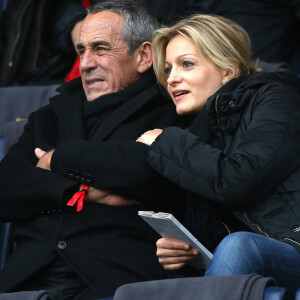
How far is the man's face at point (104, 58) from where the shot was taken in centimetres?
386

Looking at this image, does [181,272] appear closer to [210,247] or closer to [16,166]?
[210,247]

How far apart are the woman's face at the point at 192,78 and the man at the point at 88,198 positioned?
21 centimetres

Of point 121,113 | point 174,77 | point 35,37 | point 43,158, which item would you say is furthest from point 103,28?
point 35,37

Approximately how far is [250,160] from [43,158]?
3.28 feet

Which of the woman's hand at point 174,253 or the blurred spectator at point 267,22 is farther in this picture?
the blurred spectator at point 267,22

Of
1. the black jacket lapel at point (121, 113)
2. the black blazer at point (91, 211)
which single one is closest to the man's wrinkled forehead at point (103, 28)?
the black jacket lapel at point (121, 113)

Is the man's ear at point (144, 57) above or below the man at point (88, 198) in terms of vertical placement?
above

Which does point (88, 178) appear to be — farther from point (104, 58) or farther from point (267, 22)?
point (267, 22)

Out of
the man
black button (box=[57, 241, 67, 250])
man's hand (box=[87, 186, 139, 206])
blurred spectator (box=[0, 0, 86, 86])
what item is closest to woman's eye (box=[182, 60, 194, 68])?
the man

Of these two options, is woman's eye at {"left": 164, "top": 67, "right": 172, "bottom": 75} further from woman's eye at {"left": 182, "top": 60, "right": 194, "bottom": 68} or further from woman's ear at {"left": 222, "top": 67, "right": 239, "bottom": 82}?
woman's ear at {"left": 222, "top": 67, "right": 239, "bottom": 82}

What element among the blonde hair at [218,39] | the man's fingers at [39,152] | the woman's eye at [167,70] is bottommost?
the man's fingers at [39,152]

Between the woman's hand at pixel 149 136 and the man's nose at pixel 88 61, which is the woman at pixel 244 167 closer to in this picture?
the woman's hand at pixel 149 136

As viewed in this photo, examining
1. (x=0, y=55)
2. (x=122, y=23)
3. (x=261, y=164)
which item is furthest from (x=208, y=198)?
(x=0, y=55)

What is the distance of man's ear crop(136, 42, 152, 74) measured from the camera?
396cm
